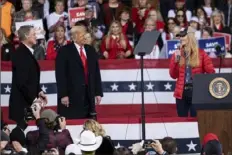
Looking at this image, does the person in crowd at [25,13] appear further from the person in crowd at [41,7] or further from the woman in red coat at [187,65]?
the woman in red coat at [187,65]

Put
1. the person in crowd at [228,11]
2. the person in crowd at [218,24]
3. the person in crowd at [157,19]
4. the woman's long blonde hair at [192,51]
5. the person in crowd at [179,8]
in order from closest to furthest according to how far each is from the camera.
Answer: the woman's long blonde hair at [192,51] < the person in crowd at [157,19] < the person in crowd at [218,24] < the person in crowd at [179,8] < the person in crowd at [228,11]

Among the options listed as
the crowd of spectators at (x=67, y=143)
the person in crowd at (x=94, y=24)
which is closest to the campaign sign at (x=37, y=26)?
the person in crowd at (x=94, y=24)

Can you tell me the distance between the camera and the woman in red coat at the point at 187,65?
781 inches

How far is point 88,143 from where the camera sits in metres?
15.6

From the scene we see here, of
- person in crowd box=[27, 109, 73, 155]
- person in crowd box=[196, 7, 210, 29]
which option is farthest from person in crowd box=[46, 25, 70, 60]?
person in crowd box=[27, 109, 73, 155]

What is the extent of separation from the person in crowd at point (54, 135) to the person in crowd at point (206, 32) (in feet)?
27.1

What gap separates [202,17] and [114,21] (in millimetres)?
2850

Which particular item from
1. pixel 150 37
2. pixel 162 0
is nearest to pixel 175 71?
pixel 150 37

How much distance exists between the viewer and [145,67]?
23.2m

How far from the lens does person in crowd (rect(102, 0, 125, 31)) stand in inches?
1009

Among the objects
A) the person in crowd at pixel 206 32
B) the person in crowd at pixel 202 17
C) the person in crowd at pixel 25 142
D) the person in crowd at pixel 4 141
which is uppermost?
the person in crowd at pixel 202 17

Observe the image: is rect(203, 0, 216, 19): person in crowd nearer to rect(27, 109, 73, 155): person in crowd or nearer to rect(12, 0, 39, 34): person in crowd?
rect(12, 0, 39, 34): person in crowd

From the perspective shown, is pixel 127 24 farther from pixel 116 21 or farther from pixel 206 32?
pixel 206 32

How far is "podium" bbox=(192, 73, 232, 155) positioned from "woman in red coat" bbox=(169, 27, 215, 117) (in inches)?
48.5
